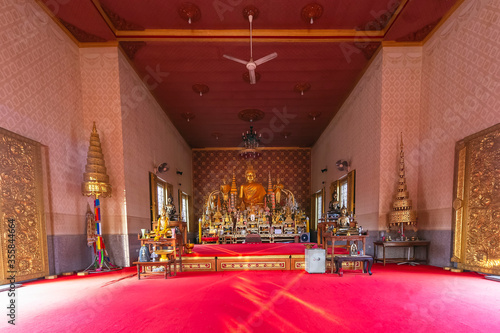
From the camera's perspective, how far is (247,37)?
4.78 metres

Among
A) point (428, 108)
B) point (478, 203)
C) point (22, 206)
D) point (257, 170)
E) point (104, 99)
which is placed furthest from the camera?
Answer: point (257, 170)

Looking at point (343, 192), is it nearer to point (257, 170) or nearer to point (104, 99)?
point (257, 170)

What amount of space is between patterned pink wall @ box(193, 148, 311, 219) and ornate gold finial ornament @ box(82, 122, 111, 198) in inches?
303

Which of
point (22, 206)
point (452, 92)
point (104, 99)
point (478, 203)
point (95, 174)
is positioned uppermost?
point (104, 99)

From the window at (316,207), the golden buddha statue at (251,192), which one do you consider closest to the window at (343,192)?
the window at (316,207)

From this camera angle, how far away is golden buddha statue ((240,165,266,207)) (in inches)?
428

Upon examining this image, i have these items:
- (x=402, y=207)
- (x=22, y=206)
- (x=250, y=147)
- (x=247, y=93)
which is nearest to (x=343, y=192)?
(x=402, y=207)

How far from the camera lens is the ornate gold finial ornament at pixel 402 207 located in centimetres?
443

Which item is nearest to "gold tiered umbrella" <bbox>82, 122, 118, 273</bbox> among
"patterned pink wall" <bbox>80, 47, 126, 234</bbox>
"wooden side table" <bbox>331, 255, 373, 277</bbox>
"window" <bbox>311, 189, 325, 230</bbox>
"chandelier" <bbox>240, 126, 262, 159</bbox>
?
"patterned pink wall" <bbox>80, 47, 126, 234</bbox>

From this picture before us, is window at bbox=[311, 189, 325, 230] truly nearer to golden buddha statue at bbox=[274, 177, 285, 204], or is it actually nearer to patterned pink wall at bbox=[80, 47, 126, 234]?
golden buddha statue at bbox=[274, 177, 285, 204]

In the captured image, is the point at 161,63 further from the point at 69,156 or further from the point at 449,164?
the point at 449,164

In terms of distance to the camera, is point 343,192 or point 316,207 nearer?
point 343,192

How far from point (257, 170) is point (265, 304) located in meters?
9.78

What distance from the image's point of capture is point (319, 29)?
4.71 meters
